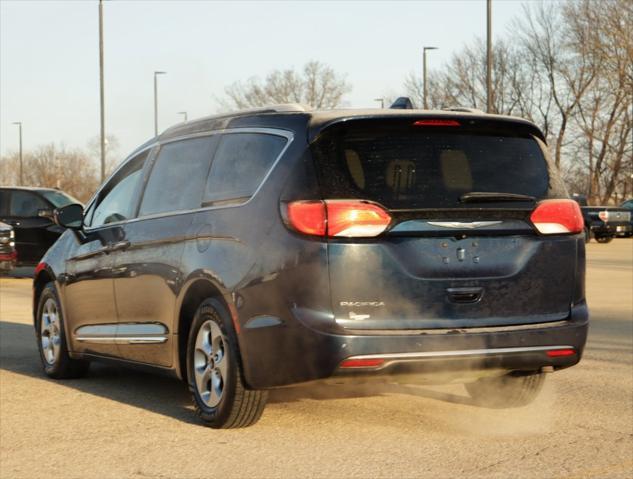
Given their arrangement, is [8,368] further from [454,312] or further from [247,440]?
[454,312]

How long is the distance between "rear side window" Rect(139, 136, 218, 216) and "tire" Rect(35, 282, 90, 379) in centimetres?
154

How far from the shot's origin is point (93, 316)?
831 centimetres

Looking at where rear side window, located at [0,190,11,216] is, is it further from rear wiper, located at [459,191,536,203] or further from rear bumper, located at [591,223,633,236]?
rear bumper, located at [591,223,633,236]

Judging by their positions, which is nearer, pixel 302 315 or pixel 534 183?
pixel 302 315

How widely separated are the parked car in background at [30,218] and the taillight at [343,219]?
16.4 meters

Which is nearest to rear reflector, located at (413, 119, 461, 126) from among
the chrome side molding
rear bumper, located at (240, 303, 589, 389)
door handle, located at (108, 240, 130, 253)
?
rear bumper, located at (240, 303, 589, 389)

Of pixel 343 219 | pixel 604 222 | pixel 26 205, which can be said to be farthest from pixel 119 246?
pixel 604 222

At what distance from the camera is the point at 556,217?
253 inches

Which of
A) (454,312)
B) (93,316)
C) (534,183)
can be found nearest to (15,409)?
(93,316)

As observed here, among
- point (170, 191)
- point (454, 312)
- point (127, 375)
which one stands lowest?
point (127, 375)

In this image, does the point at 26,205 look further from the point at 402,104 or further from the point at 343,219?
the point at 343,219

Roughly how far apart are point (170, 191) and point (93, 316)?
4.46 ft

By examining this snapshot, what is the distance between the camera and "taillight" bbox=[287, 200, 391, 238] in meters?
5.96

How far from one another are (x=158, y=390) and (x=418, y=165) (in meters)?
2.97
